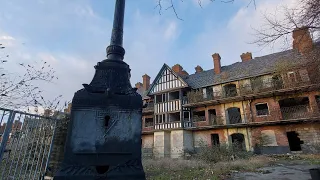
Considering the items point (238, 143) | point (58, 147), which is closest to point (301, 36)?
point (58, 147)

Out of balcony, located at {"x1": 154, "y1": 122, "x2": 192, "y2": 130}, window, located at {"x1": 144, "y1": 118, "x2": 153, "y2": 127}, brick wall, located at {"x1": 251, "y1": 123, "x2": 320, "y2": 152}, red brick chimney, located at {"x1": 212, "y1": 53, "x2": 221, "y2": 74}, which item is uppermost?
red brick chimney, located at {"x1": 212, "y1": 53, "x2": 221, "y2": 74}

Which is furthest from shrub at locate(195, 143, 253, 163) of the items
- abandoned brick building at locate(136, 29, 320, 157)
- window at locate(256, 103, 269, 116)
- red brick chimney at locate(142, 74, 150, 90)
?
red brick chimney at locate(142, 74, 150, 90)

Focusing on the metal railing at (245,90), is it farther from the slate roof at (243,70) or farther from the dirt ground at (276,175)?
the dirt ground at (276,175)

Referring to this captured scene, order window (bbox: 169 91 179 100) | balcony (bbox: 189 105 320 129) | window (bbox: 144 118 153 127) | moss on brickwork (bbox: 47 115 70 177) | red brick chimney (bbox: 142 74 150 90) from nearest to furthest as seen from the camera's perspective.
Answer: moss on brickwork (bbox: 47 115 70 177)
balcony (bbox: 189 105 320 129)
window (bbox: 169 91 179 100)
window (bbox: 144 118 153 127)
red brick chimney (bbox: 142 74 150 90)

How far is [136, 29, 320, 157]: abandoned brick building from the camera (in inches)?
703

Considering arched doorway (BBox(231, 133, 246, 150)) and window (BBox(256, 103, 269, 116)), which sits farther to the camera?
window (BBox(256, 103, 269, 116))

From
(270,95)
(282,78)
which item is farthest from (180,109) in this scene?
(282,78)

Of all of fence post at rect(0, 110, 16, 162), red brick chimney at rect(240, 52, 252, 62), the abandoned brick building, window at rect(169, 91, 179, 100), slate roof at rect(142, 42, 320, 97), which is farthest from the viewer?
red brick chimney at rect(240, 52, 252, 62)

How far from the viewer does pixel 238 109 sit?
22.7 m

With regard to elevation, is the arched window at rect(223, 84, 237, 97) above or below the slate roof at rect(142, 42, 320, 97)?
below

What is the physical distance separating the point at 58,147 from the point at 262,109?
2093 centimetres

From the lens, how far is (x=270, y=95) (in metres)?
19.3

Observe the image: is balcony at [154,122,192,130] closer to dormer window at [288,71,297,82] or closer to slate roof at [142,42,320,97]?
slate roof at [142,42,320,97]

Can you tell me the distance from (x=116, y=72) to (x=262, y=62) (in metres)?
22.8
